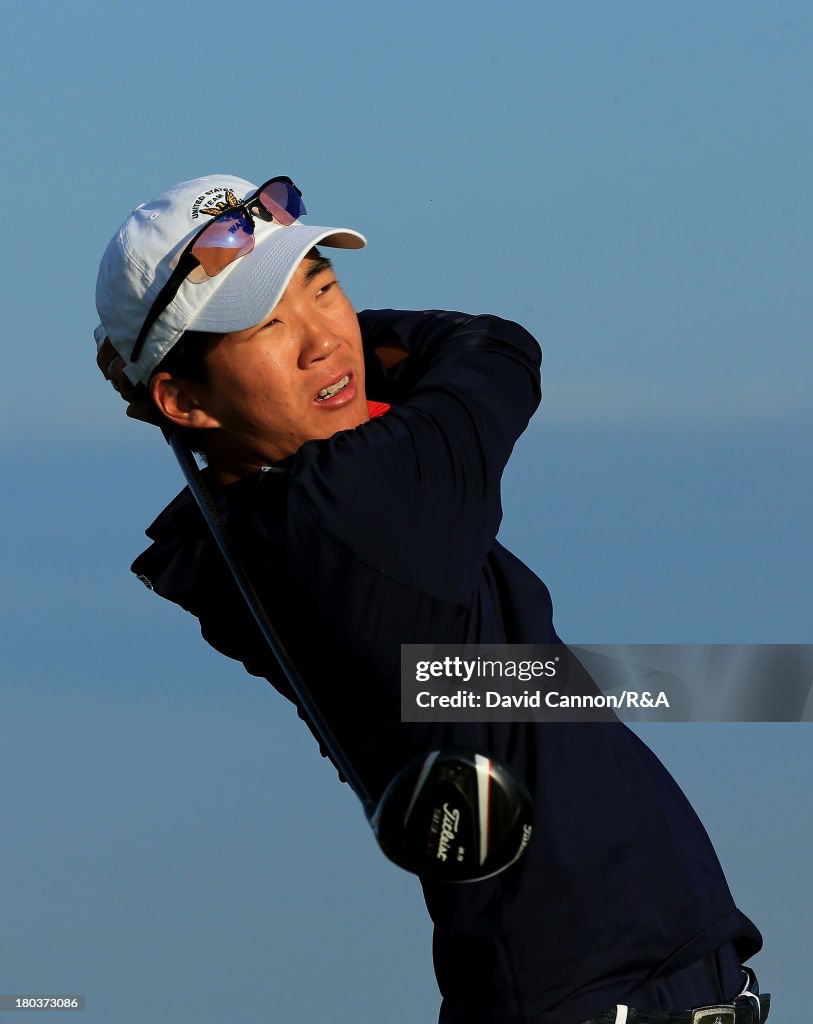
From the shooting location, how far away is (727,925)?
16.0 ft

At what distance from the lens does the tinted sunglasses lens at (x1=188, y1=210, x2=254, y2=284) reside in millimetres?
4863

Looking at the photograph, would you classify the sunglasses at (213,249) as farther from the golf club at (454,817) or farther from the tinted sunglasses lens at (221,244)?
the golf club at (454,817)

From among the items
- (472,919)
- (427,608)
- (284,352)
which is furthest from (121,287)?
(472,919)

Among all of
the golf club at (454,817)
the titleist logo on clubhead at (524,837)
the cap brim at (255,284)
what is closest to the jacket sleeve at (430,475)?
the cap brim at (255,284)

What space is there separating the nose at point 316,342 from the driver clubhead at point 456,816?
1.15 metres

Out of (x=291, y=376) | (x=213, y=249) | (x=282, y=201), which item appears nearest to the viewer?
(x=291, y=376)

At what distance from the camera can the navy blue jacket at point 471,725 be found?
4.49 meters

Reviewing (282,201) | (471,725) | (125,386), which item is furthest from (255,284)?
(471,725)

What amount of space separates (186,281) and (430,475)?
0.91 meters

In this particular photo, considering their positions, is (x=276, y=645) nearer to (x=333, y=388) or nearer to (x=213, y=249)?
(x=333, y=388)

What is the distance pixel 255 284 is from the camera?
15.6 ft

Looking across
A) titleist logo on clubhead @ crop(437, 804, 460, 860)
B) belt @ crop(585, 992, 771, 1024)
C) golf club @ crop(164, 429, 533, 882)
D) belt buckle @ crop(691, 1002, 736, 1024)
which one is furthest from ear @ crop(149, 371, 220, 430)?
belt buckle @ crop(691, 1002, 736, 1024)

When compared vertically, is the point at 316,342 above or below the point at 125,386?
above

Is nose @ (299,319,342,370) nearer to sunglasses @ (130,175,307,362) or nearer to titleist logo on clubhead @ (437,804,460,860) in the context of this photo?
sunglasses @ (130,175,307,362)
